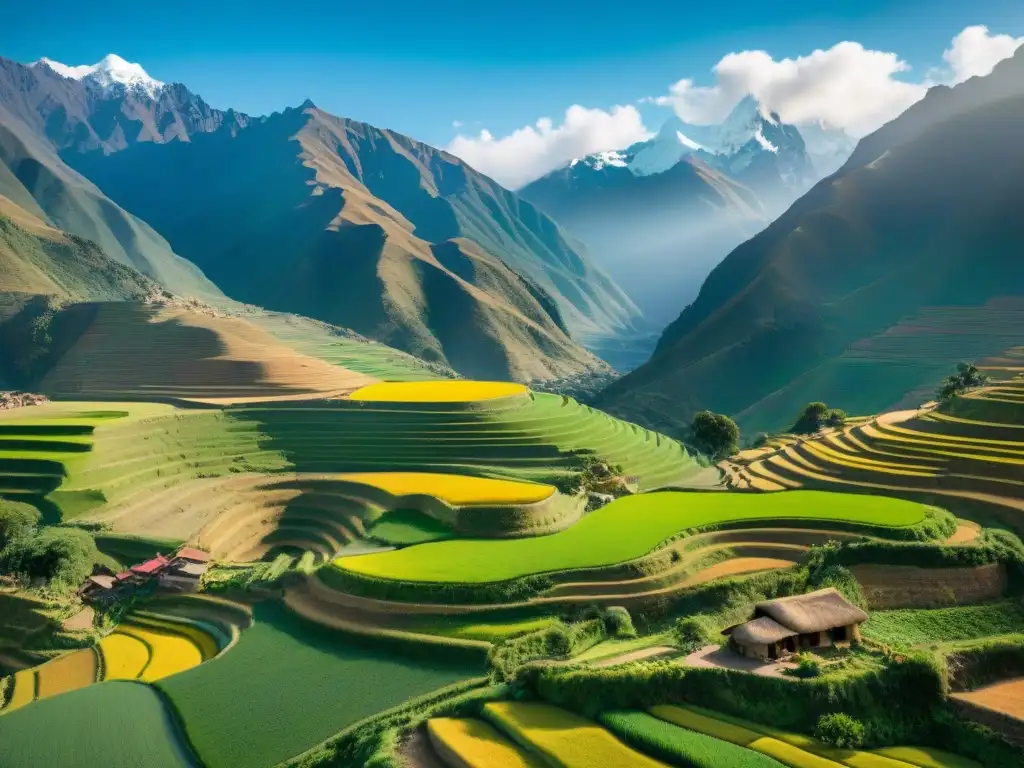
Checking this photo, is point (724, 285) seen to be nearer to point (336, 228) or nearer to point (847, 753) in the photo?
point (336, 228)

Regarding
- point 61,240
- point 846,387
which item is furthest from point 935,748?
point 61,240

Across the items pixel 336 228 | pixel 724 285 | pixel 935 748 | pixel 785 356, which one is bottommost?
pixel 935 748

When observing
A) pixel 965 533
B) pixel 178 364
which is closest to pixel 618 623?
pixel 965 533

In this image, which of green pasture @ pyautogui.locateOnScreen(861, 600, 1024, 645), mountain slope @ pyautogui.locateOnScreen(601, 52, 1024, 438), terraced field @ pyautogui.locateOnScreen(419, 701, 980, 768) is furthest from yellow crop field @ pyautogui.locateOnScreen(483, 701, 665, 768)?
mountain slope @ pyautogui.locateOnScreen(601, 52, 1024, 438)

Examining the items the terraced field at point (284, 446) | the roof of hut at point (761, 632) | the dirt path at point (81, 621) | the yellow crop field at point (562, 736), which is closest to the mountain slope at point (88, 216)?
the terraced field at point (284, 446)

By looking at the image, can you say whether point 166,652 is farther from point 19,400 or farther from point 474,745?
point 19,400

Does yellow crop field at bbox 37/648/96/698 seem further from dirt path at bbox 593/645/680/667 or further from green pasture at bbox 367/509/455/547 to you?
dirt path at bbox 593/645/680/667
